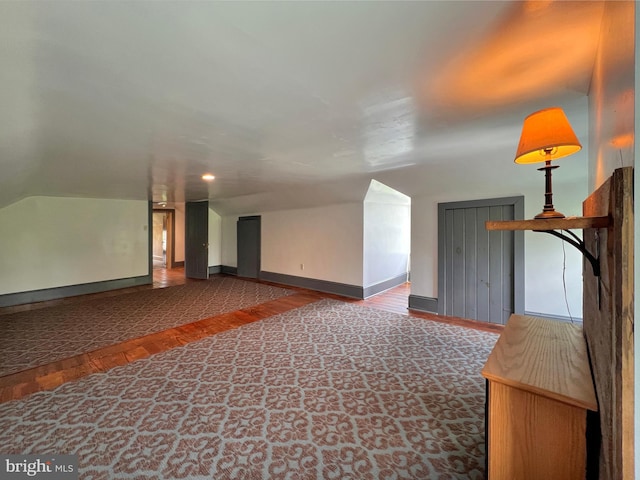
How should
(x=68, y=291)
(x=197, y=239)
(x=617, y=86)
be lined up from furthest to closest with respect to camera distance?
1. (x=197, y=239)
2. (x=68, y=291)
3. (x=617, y=86)

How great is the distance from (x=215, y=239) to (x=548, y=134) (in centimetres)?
844

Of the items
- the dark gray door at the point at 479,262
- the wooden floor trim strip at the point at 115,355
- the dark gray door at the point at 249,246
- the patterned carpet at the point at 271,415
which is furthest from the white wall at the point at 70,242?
the dark gray door at the point at 479,262

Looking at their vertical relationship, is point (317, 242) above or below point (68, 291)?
above

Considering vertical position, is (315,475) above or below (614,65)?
below

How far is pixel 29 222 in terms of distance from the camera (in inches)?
201

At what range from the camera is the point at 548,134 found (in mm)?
1038

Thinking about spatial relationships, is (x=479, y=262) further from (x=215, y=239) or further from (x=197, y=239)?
(x=215, y=239)

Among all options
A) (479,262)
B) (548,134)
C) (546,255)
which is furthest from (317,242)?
(548,134)

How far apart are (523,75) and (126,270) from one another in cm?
769

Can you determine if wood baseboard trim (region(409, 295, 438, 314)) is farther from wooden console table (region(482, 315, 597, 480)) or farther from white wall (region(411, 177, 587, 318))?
wooden console table (region(482, 315, 597, 480))

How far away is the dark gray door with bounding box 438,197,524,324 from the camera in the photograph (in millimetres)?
3762

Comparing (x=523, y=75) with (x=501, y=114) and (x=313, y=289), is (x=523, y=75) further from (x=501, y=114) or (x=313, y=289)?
(x=313, y=289)

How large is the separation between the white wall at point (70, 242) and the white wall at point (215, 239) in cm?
182

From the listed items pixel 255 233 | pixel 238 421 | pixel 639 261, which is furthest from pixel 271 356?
pixel 255 233
